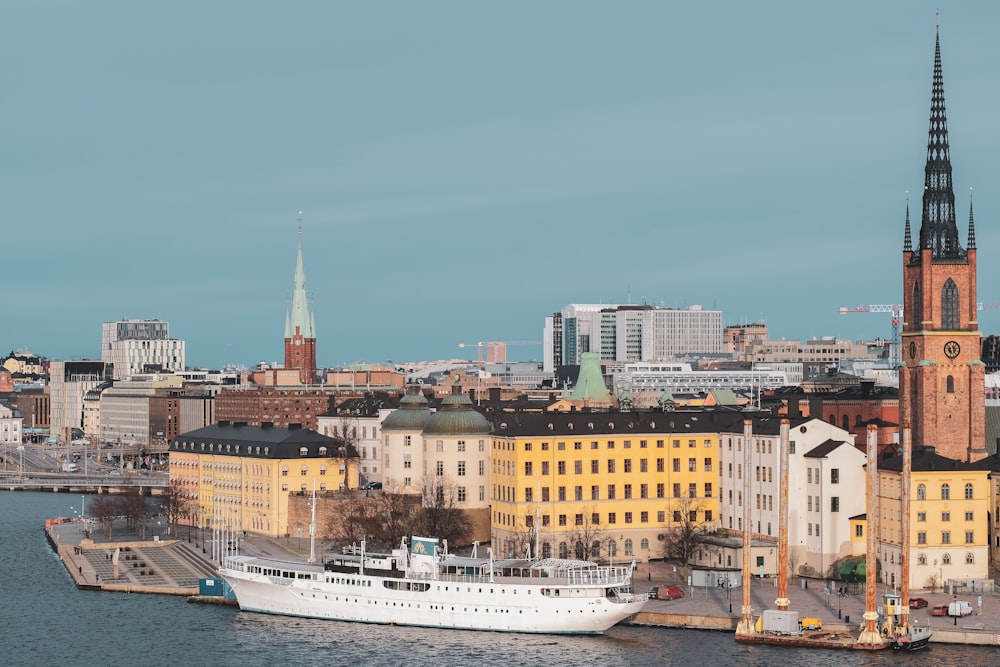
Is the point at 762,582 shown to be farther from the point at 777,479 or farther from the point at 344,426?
the point at 344,426

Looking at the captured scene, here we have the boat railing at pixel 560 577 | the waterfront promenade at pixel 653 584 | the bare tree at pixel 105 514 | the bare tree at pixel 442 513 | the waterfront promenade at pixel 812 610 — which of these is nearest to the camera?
the waterfront promenade at pixel 812 610

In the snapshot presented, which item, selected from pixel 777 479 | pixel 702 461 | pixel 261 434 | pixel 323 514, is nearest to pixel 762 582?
pixel 777 479

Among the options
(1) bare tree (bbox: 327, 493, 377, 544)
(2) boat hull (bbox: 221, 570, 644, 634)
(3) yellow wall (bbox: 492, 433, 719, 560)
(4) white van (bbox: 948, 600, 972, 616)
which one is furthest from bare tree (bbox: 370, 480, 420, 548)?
(4) white van (bbox: 948, 600, 972, 616)

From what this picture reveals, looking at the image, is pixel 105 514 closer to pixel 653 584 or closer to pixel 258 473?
pixel 258 473

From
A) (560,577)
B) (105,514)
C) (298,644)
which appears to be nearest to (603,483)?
(560,577)

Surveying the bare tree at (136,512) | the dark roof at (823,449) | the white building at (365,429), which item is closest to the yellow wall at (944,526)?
the dark roof at (823,449)

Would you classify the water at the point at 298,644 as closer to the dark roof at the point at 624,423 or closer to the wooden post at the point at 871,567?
the wooden post at the point at 871,567

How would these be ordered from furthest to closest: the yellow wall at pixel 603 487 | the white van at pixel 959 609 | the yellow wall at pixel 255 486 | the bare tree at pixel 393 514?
the yellow wall at pixel 255 486 → the bare tree at pixel 393 514 → the yellow wall at pixel 603 487 → the white van at pixel 959 609
